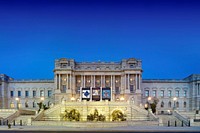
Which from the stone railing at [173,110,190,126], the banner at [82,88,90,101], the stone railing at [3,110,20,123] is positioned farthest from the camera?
the banner at [82,88,90,101]

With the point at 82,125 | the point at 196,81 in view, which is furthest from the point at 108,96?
the point at 196,81

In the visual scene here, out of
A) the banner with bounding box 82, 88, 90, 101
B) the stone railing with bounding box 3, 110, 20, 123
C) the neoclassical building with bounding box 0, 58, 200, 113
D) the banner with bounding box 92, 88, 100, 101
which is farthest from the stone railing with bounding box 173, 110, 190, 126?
the stone railing with bounding box 3, 110, 20, 123

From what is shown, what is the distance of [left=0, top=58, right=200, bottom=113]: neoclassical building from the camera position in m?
92.3

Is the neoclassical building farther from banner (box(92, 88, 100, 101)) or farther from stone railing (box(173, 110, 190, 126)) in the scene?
stone railing (box(173, 110, 190, 126))

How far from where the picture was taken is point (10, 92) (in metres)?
102

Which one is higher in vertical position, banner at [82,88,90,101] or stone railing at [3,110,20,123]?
banner at [82,88,90,101]

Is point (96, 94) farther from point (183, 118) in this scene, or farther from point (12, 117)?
point (183, 118)

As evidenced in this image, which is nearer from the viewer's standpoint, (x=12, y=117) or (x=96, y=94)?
(x=12, y=117)

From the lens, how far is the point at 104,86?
9594 centimetres

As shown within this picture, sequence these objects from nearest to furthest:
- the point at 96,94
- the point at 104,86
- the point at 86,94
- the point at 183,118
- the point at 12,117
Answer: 1. the point at 183,118
2. the point at 12,117
3. the point at 86,94
4. the point at 96,94
5. the point at 104,86

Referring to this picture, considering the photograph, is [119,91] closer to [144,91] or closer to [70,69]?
[144,91]

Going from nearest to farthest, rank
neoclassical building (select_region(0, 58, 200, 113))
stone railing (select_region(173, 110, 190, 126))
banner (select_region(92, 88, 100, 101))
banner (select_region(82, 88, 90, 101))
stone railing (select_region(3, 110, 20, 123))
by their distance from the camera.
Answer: stone railing (select_region(173, 110, 190, 126))
stone railing (select_region(3, 110, 20, 123))
banner (select_region(82, 88, 90, 101))
banner (select_region(92, 88, 100, 101))
neoclassical building (select_region(0, 58, 200, 113))

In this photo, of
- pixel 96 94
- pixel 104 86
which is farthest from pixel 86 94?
pixel 104 86

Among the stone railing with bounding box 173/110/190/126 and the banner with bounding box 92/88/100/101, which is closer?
the stone railing with bounding box 173/110/190/126
